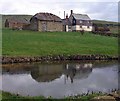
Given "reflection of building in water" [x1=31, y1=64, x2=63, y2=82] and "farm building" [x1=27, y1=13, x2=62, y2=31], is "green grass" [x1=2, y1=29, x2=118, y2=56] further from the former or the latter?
"farm building" [x1=27, y1=13, x2=62, y2=31]

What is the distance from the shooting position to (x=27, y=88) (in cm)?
3070

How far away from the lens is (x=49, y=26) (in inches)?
3969

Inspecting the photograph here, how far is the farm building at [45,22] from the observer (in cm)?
9856

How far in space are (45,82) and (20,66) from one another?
12901 millimetres

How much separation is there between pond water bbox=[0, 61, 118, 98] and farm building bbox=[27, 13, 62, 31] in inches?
1895

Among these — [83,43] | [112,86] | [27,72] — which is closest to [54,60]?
[27,72]

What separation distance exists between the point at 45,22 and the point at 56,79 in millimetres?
63684

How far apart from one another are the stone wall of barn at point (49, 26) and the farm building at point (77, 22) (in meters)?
9.88

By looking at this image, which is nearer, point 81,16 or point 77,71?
point 77,71

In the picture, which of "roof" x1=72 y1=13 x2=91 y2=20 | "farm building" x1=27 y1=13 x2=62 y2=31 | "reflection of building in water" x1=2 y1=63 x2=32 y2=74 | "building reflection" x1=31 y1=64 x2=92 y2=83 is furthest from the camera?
"roof" x1=72 y1=13 x2=91 y2=20

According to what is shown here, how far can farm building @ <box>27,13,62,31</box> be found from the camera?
98562 millimetres

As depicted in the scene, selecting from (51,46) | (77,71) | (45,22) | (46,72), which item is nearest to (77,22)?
(45,22)

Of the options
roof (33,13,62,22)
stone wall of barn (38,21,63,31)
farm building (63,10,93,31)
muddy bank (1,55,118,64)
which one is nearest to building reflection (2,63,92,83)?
muddy bank (1,55,118,64)

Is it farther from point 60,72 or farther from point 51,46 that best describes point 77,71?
point 51,46
